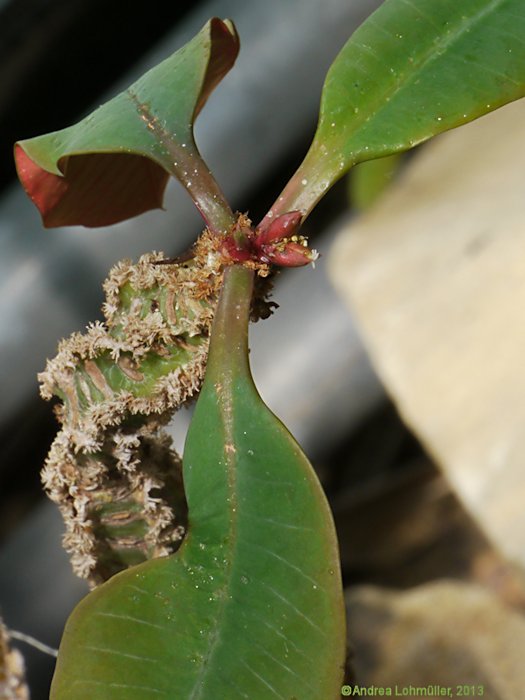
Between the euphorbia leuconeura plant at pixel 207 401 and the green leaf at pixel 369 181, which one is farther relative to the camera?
the green leaf at pixel 369 181

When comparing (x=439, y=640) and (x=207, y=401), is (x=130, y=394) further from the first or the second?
(x=439, y=640)

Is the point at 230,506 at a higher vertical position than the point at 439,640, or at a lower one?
higher

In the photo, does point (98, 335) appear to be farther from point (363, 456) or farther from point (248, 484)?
point (363, 456)

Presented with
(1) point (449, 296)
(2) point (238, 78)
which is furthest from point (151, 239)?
(1) point (449, 296)

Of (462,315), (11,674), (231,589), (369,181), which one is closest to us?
(231,589)

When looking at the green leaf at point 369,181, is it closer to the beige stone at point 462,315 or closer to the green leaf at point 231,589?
the beige stone at point 462,315

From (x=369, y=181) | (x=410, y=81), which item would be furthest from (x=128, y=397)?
(x=369, y=181)

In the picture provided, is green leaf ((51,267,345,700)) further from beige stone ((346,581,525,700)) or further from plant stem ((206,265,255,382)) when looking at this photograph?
beige stone ((346,581,525,700))

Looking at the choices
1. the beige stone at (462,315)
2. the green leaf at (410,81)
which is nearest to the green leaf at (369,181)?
the beige stone at (462,315)
